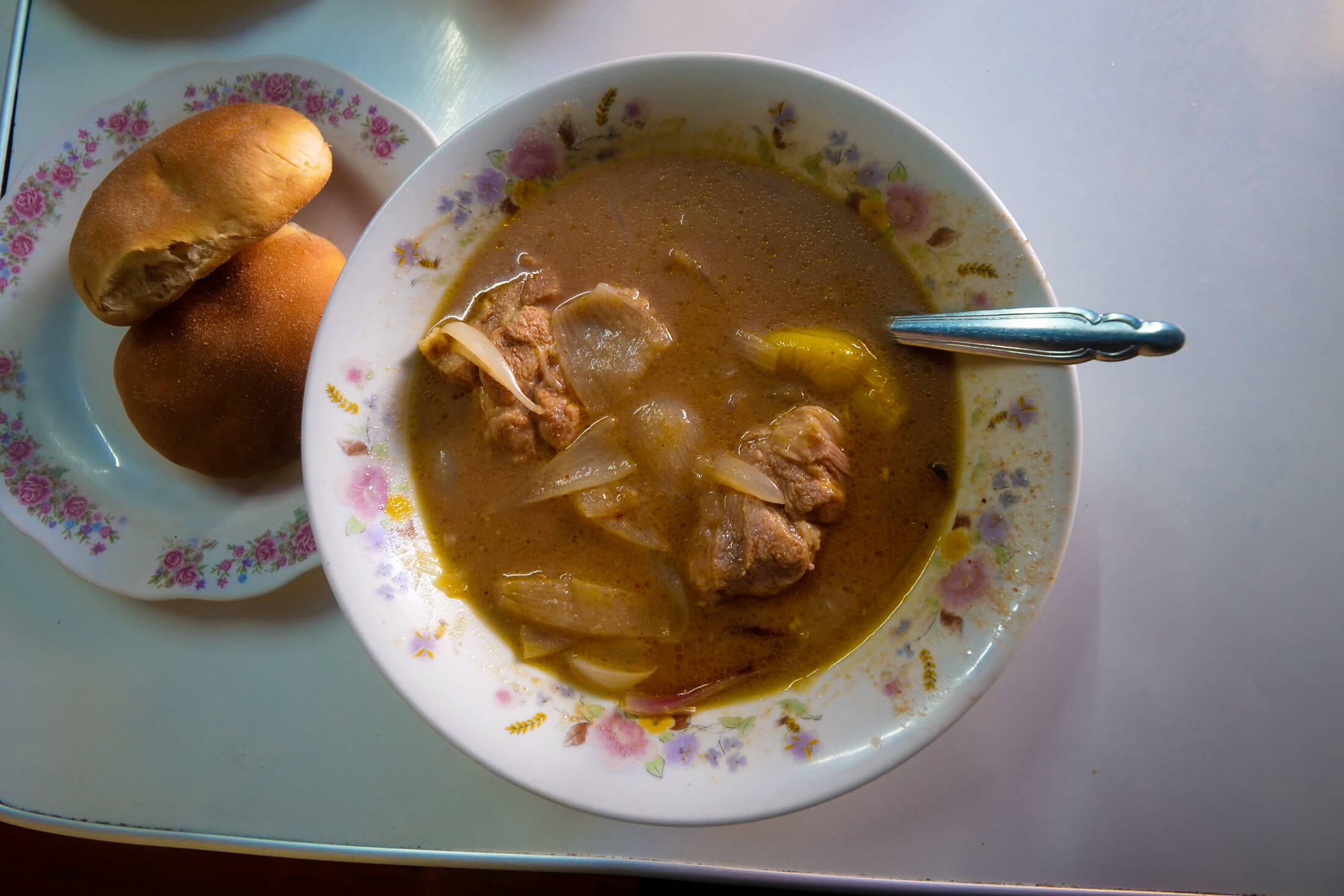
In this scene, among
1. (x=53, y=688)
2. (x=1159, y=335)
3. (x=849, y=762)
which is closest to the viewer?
(x=1159, y=335)

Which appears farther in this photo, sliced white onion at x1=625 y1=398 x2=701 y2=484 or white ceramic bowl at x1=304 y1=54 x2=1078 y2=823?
sliced white onion at x1=625 y1=398 x2=701 y2=484

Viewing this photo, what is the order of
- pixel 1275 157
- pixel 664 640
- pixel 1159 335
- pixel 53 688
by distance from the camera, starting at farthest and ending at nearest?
pixel 53 688 → pixel 1275 157 → pixel 664 640 → pixel 1159 335

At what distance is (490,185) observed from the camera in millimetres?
1683

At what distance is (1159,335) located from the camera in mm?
1217

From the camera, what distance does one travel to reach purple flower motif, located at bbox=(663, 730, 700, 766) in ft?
5.07

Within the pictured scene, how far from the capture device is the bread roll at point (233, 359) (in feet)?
5.88

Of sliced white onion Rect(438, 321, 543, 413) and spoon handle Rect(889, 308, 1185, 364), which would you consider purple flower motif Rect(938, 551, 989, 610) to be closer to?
spoon handle Rect(889, 308, 1185, 364)

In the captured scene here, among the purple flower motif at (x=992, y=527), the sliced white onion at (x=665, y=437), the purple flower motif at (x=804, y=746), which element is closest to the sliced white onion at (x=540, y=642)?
the sliced white onion at (x=665, y=437)

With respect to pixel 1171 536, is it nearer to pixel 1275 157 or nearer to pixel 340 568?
pixel 1275 157

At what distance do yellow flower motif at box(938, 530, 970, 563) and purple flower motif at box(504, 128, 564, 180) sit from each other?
1264mm

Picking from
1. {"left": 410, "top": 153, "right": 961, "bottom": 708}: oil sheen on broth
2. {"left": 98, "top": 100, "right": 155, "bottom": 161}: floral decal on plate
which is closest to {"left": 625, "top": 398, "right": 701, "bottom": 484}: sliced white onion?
{"left": 410, "top": 153, "right": 961, "bottom": 708}: oil sheen on broth

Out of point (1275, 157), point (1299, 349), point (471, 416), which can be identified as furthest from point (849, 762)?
point (1275, 157)

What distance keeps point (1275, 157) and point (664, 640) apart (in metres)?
2.05

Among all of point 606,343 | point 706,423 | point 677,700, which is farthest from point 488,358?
point 677,700
